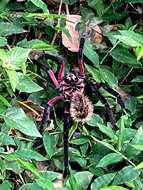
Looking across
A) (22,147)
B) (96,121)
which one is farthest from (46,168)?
(96,121)

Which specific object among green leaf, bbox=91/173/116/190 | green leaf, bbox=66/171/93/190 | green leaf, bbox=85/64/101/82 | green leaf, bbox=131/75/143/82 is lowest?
green leaf, bbox=66/171/93/190

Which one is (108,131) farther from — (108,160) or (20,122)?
(20,122)

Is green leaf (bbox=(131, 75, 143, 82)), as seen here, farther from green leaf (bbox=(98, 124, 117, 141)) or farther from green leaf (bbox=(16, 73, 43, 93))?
green leaf (bbox=(16, 73, 43, 93))

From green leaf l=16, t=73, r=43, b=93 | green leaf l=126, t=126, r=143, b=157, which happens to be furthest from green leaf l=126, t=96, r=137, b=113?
green leaf l=16, t=73, r=43, b=93

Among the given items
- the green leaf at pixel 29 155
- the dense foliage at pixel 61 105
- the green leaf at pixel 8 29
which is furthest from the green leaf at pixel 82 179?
the green leaf at pixel 8 29

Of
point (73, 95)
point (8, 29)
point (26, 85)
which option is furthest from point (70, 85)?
point (8, 29)

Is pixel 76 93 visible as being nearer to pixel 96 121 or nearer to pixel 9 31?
pixel 96 121

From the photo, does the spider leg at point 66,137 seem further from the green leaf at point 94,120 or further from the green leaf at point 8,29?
the green leaf at point 8,29
